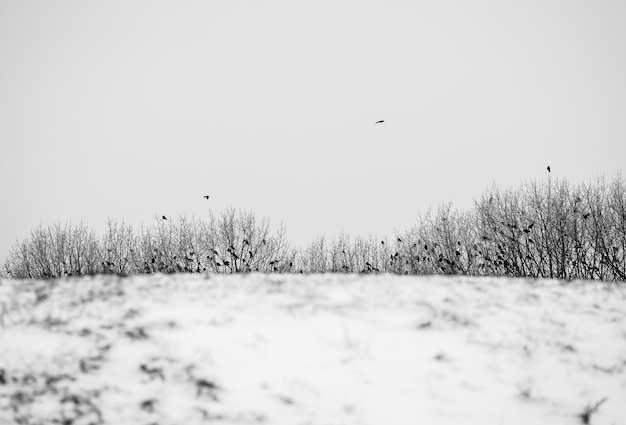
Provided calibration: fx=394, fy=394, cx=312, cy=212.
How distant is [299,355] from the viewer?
12.4ft

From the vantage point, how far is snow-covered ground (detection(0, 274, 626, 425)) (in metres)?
3.26

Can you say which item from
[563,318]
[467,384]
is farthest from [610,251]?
[467,384]

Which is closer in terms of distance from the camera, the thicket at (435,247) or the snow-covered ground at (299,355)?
the snow-covered ground at (299,355)

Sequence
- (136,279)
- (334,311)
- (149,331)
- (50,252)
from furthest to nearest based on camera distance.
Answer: (50,252) → (136,279) → (334,311) → (149,331)

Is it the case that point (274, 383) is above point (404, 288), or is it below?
below

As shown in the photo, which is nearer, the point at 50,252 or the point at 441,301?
the point at 441,301

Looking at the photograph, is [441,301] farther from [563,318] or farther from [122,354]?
[122,354]

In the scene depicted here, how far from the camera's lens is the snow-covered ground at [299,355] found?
3.26 meters

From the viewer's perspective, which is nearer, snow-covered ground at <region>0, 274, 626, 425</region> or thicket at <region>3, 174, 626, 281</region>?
snow-covered ground at <region>0, 274, 626, 425</region>

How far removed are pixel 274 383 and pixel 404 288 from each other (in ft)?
7.85

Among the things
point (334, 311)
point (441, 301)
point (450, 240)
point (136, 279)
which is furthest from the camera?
point (450, 240)

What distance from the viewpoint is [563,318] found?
4.58 metres

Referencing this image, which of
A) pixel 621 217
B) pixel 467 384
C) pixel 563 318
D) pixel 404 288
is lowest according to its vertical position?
pixel 467 384

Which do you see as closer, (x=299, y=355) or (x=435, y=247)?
(x=299, y=355)
